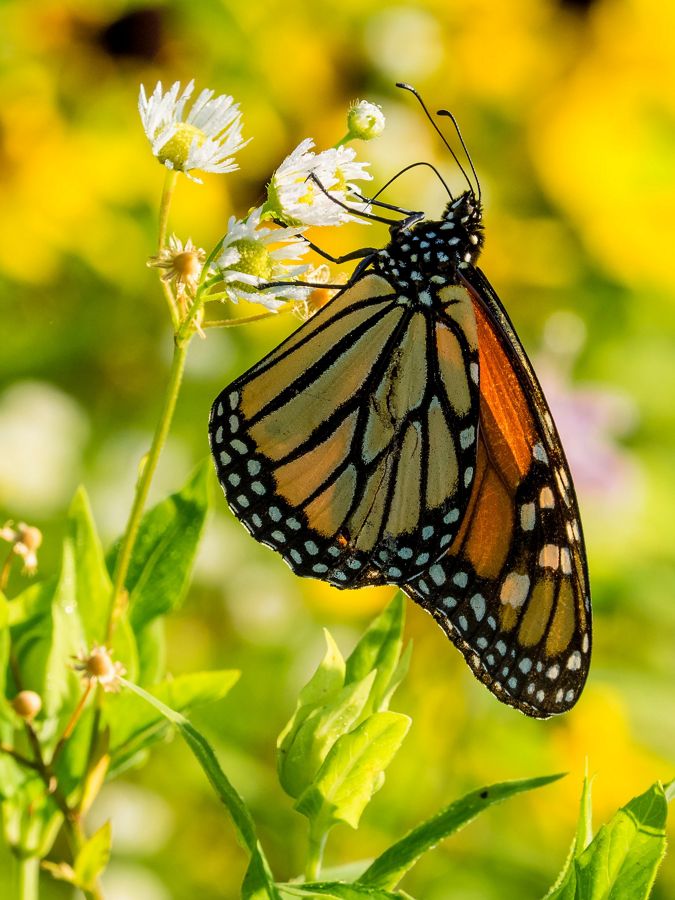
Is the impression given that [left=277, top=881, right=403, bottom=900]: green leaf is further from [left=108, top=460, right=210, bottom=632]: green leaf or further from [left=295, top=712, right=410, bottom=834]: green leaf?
[left=108, top=460, right=210, bottom=632]: green leaf

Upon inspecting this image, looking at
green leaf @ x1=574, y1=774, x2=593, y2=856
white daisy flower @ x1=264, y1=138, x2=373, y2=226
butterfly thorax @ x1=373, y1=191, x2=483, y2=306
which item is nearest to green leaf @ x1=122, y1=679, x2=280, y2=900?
green leaf @ x1=574, y1=774, x2=593, y2=856

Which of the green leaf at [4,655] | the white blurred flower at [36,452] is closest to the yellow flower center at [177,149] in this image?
the green leaf at [4,655]

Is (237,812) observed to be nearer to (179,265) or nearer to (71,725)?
(71,725)

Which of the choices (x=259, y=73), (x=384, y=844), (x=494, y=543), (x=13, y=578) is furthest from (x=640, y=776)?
(x=259, y=73)

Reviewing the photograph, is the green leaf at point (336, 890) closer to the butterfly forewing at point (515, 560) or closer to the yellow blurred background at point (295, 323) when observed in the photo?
the butterfly forewing at point (515, 560)

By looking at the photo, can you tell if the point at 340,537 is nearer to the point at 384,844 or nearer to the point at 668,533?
the point at 384,844

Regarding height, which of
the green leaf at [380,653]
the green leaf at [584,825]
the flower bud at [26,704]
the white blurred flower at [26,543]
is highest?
the green leaf at [380,653]

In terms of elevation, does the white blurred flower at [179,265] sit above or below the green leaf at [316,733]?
above
